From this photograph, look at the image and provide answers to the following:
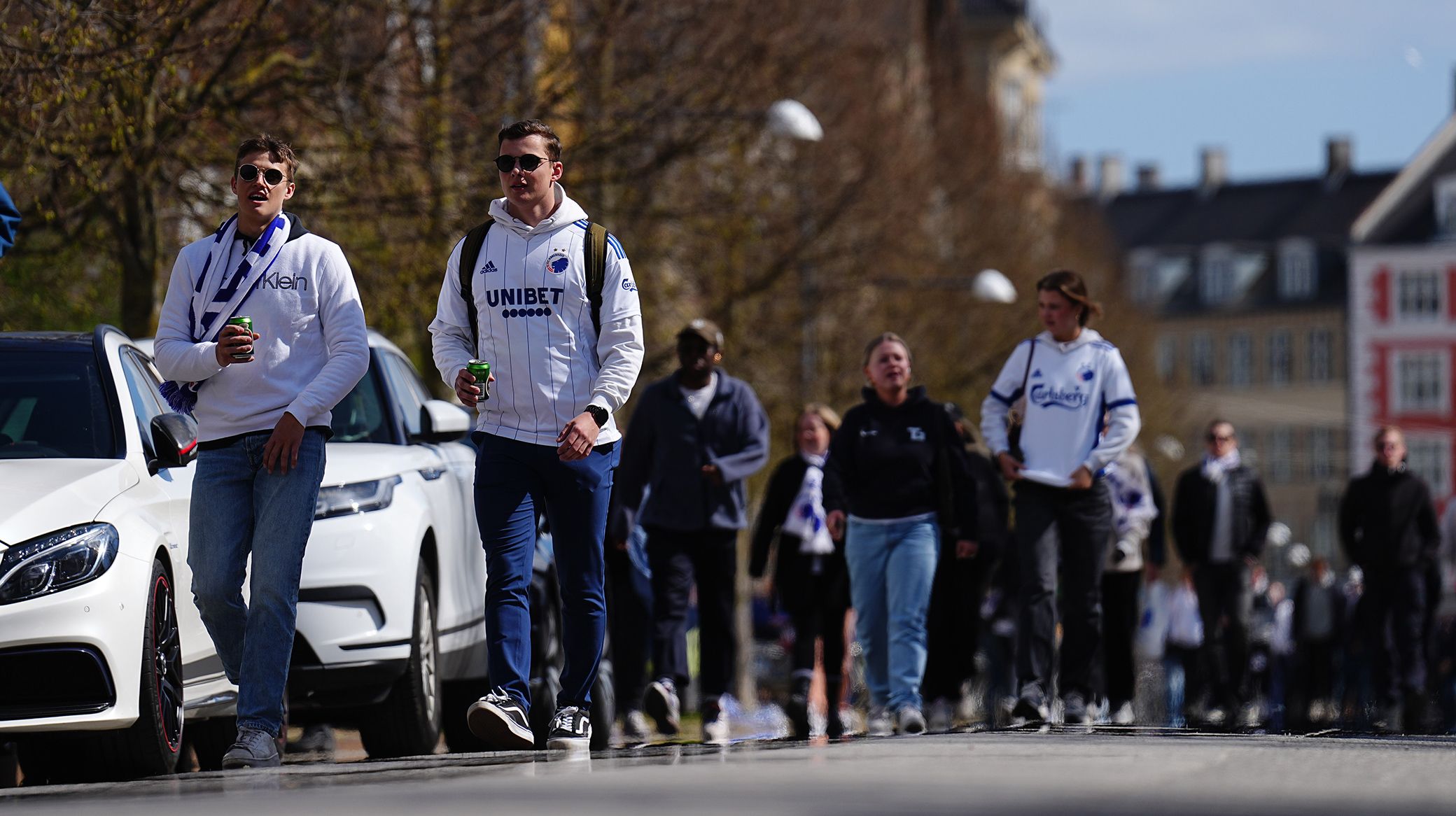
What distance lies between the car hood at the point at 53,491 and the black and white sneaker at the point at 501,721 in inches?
54.7

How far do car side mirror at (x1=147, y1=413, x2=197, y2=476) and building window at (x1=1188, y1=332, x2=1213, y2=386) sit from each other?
9154 cm

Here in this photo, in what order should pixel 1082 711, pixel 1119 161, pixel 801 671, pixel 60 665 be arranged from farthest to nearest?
pixel 1119 161, pixel 801 671, pixel 1082 711, pixel 60 665

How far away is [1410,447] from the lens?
82.7 metres

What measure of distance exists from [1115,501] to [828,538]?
72.2 inches

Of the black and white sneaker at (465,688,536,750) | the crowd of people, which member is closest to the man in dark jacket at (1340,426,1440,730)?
the crowd of people

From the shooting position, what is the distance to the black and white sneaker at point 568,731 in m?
8.63

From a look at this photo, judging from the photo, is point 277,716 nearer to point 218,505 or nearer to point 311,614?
point 218,505

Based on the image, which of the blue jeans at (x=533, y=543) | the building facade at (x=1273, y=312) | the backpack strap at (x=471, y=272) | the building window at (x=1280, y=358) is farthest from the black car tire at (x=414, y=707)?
the building window at (x=1280, y=358)

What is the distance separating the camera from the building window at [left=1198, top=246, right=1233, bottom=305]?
325ft

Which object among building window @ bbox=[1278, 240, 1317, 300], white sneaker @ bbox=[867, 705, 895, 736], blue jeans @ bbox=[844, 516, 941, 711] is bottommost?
white sneaker @ bbox=[867, 705, 895, 736]

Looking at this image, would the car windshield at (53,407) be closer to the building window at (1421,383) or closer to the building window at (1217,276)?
the building window at (1421,383)

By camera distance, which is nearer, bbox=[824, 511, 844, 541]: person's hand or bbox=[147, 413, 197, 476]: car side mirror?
bbox=[147, 413, 197, 476]: car side mirror

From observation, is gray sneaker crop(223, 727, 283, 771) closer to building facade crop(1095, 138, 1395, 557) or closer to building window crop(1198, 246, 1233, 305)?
building facade crop(1095, 138, 1395, 557)

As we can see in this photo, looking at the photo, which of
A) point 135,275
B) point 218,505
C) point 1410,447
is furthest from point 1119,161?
point 218,505
